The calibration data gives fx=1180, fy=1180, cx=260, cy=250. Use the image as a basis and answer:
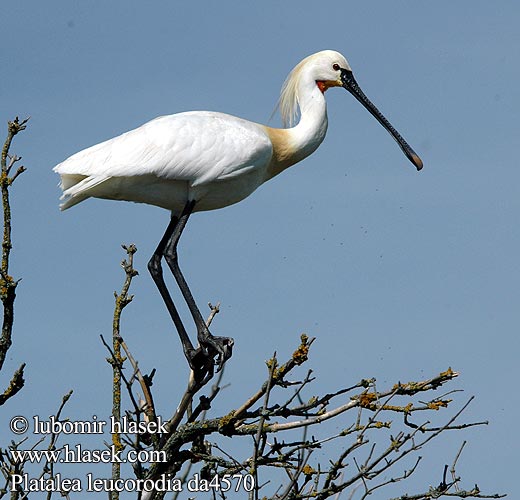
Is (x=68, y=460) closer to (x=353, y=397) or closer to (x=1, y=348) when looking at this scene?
(x=1, y=348)

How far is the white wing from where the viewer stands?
8.89 m

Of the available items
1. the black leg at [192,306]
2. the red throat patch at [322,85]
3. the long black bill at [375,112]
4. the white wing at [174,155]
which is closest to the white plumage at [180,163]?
the white wing at [174,155]

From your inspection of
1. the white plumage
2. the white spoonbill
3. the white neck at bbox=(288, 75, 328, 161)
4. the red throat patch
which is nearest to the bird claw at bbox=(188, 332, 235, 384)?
the white spoonbill

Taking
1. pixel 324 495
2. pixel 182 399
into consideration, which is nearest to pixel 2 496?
pixel 182 399

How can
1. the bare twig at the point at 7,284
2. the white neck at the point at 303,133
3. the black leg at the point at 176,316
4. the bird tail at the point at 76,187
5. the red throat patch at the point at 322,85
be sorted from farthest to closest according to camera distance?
the red throat patch at the point at 322,85 < the white neck at the point at 303,133 < the bird tail at the point at 76,187 < the black leg at the point at 176,316 < the bare twig at the point at 7,284

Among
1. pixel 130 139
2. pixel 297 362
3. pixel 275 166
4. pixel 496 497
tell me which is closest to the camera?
pixel 297 362

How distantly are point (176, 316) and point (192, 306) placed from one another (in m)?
0.19

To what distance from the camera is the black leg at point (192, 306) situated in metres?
8.56

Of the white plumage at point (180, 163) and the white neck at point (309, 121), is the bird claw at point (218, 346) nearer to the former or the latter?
the white plumage at point (180, 163)

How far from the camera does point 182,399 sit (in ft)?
24.6

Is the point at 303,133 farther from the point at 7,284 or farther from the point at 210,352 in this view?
the point at 7,284

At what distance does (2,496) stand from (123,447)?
883 millimetres

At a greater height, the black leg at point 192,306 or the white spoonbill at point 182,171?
the white spoonbill at point 182,171

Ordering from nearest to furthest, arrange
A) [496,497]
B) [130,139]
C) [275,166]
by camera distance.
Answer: [496,497], [130,139], [275,166]
